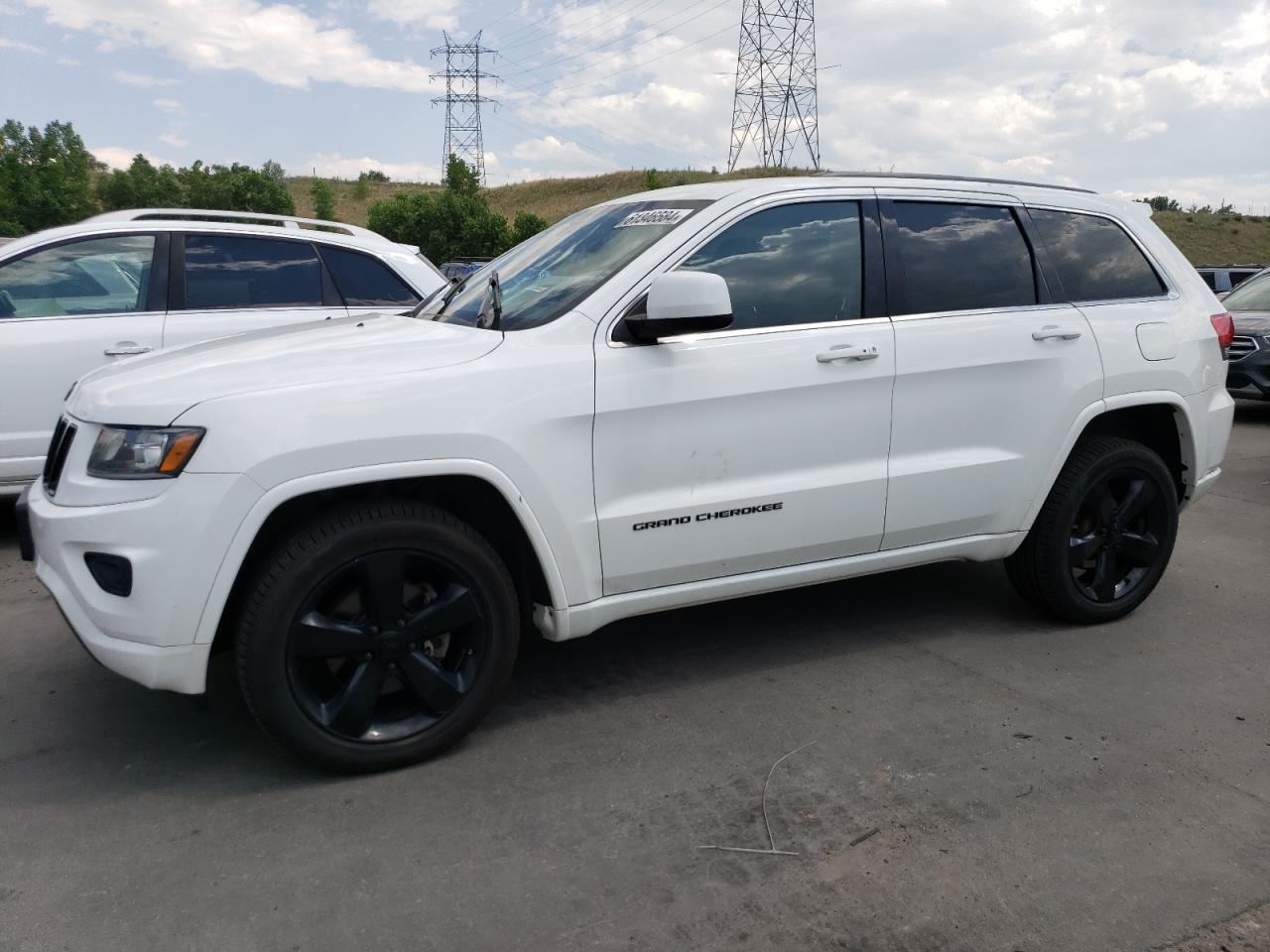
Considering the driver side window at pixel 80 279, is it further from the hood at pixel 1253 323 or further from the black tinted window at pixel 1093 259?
the hood at pixel 1253 323

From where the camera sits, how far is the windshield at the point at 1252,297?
1144 cm

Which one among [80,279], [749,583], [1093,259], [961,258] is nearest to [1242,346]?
[1093,259]

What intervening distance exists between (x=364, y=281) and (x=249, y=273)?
708mm

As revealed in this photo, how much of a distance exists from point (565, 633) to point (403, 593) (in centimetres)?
58

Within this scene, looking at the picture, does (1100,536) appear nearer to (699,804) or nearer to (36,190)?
(699,804)

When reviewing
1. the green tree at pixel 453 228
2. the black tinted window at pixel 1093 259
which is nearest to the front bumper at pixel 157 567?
the black tinted window at pixel 1093 259

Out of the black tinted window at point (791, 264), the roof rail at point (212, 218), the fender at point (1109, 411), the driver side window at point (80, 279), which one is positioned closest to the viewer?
the black tinted window at point (791, 264)

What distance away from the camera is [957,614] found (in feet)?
15.5

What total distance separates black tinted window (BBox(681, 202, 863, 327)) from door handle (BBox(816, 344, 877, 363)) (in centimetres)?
13

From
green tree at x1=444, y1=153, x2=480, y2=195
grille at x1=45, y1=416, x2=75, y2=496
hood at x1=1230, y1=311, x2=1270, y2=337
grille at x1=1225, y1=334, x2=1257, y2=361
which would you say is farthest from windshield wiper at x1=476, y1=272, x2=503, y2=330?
green tree at x1=444, y1=153, x2=480, y2=195

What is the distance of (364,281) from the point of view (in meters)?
6.70

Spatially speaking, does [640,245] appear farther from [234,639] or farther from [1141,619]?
[1141,619]

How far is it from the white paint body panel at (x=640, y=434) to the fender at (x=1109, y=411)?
1cm

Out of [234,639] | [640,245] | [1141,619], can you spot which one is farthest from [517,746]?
[1141,619]
